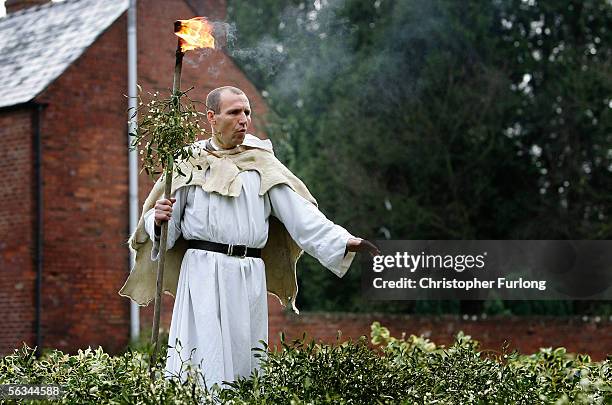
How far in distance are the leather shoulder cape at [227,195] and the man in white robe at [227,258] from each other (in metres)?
0.06

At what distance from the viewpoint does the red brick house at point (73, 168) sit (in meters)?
17.0

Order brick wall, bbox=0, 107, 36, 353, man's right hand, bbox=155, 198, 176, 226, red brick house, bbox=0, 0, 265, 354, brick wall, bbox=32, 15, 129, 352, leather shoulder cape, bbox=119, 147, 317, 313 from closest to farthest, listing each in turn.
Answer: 1. man's right hand, bbox=155, 198, 176, 226
2. leather shoulder cape, bbox=119, 147, 317, 313
3. brick wall, bbox=0, 107, 36, 353
4. red brick house, bbox=0, 0, 265, 354
5. brick wall, bbox=32, 15, 129, 352

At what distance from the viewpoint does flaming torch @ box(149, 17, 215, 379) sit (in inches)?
252

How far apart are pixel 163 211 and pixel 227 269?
0.59m

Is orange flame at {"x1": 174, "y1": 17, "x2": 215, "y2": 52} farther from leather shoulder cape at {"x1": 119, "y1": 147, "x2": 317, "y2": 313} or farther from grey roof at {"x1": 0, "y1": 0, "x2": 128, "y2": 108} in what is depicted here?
grey roof at {"x1": 0, "y1": 0, "x2": 128, "y2": 108}

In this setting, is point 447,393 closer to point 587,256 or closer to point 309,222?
point 309,222

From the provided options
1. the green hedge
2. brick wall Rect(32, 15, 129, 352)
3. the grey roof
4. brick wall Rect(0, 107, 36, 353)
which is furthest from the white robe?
the grey roof

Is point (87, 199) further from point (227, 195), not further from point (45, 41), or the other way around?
point (227, 195)

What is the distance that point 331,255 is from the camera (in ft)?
22.4

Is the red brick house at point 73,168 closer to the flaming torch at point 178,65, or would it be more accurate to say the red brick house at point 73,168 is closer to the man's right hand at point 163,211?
the flaming torch at point 178,65

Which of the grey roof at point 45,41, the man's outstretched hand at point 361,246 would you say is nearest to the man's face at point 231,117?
the man's outstretched hand at point 361,246

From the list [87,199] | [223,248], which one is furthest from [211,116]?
[87,199]

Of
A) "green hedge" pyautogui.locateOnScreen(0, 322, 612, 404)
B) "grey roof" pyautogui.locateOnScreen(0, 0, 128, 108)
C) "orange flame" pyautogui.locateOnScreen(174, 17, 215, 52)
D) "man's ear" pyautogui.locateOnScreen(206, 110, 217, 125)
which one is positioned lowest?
"green hedge" pyautogui.locateOnScreen(0, 322, 612, 404)

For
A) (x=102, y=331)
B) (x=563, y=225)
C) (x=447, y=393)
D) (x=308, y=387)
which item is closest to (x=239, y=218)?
(x=308, y=387)
